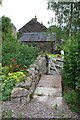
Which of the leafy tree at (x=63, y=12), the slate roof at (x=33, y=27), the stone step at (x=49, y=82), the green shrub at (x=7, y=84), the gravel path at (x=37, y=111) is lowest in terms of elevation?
the stone step at (x=49, y=82)


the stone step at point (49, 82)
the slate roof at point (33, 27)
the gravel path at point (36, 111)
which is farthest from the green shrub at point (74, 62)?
the slate roof at point (33, 27)

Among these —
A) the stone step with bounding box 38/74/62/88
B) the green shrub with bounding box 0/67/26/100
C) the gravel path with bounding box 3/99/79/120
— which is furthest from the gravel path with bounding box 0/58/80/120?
the stone step with bounding box 38/74/62/88

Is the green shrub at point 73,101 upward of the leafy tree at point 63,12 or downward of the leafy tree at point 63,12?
downward

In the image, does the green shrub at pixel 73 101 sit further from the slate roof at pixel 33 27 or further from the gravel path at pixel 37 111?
the slate roof at pixel 33 27

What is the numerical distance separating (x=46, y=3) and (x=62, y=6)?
0.60m

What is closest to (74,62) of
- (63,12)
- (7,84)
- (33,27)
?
(63,12)

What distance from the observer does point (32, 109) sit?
208 centimetres

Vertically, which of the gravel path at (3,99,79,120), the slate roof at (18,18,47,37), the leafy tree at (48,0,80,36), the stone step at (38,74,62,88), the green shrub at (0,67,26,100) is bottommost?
the stone step at (38,74,62,88)

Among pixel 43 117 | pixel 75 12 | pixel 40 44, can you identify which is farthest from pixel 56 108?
pixel 40 44

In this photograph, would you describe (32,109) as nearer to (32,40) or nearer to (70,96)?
(70,96)

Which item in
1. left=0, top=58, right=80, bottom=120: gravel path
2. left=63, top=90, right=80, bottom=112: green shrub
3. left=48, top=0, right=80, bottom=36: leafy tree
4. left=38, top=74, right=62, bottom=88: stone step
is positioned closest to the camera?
left=0, top=58, right=80, bottom=120: gravel path

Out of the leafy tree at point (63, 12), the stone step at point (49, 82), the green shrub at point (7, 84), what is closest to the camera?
the green shrub at point (7, 84)

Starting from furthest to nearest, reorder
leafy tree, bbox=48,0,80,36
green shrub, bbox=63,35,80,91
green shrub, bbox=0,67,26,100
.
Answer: leafy tree, bbox=48,0,80,36 → green shrub, bbox=63,35,80,91 → green shrub, bbox=0,67,26,100

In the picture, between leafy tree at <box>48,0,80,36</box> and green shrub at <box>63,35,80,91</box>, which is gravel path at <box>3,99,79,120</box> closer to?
green shrub at <box>63,35,80,91</box>
